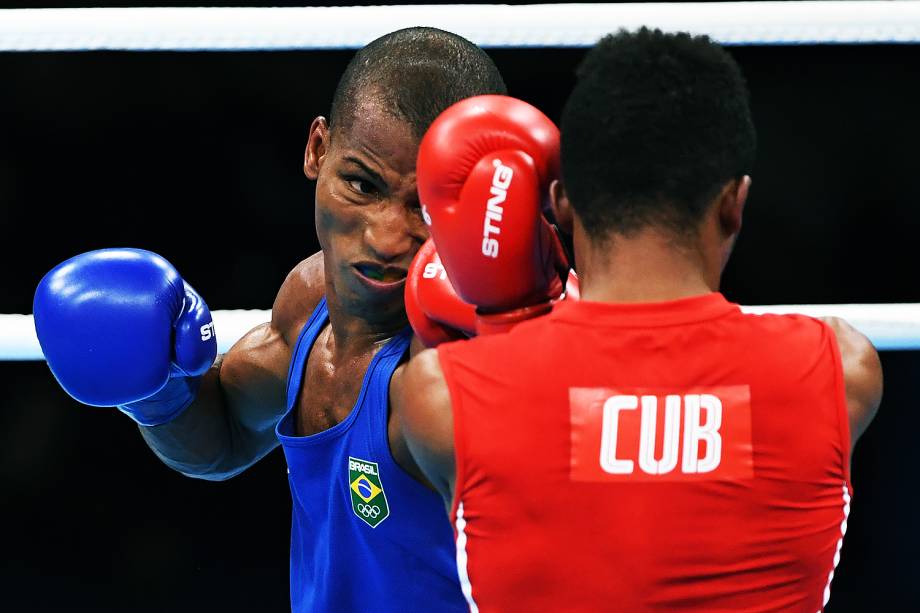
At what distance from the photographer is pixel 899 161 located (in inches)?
87.4

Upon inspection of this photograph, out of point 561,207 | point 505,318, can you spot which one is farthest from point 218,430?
Answer: point 561,207

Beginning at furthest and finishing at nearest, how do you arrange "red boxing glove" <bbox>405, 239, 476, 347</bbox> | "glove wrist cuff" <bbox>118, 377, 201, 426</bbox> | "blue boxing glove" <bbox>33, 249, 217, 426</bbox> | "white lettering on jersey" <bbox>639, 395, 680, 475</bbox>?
"glove wrist cuff" <bbox>118, 377, 201, 426</bbox> → "blue boxing glove" <bbox>33, 249, 217, 426</bbox> → "red boxing glove" <bbox>405, 239, 476, 347</bbox> → "white lettering on jersey" <bbox>639, 395, 680, 475</bbox>

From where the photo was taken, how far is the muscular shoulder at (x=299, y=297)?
172 centimetres


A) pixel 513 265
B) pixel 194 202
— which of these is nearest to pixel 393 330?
pixel 513 265

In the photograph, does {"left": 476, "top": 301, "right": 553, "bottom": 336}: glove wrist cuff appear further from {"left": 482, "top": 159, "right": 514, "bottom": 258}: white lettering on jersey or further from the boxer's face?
the boxer's face

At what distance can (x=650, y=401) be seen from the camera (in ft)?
3.45

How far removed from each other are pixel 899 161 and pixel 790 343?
1291 mm

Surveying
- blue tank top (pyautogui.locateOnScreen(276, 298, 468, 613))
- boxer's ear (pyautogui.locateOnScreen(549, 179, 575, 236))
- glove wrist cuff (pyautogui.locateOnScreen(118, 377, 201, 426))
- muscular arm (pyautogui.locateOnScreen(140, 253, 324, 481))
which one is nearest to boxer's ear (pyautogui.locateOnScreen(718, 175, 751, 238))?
boxer's ear (pyautogui.locateOnScreen(549, 179, 575, 236))

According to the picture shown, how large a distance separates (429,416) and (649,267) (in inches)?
9.8

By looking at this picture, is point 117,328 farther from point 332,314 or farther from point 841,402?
point 841,402

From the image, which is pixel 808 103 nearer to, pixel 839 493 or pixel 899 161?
pixel 899 161

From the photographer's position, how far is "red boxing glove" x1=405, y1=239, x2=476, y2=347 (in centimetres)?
128

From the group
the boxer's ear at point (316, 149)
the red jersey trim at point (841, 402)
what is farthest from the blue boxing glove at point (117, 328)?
the red jersey trim at point (841, 402)

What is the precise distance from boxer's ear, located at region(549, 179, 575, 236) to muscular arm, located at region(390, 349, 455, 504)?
18 cm
